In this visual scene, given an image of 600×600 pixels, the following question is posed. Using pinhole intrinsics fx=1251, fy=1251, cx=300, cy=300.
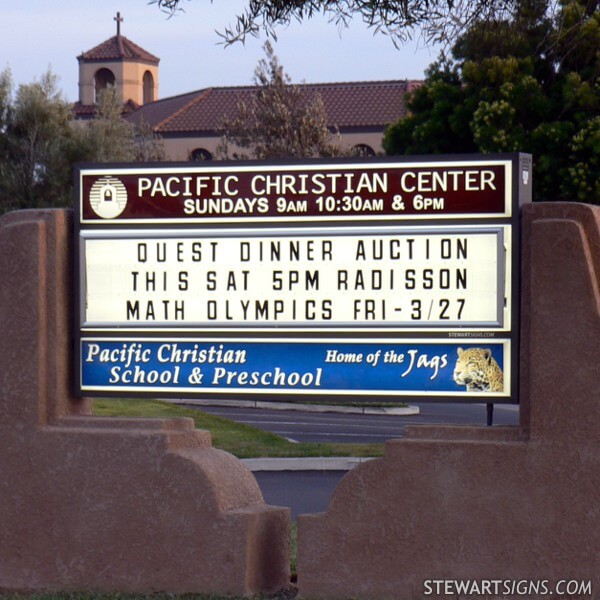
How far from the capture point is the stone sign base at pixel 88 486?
8.00 meters

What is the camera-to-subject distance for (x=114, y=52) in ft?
320

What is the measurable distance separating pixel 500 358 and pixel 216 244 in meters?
2.00

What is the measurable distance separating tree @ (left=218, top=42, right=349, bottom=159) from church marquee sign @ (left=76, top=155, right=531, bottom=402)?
115 ft

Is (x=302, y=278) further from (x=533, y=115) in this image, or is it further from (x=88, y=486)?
(x=533, y=115)

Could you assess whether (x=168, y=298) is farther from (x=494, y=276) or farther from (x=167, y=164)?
A: (x=494, y=276)

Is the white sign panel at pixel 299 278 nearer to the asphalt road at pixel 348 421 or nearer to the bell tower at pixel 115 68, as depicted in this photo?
the asphalt road at pixel 348 421

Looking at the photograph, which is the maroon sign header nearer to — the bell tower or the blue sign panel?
the blue sign panel

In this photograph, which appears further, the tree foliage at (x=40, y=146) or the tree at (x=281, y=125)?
the tree at (x=281, y=125)

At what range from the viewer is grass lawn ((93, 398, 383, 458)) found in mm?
17938

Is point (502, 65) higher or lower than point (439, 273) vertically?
higher

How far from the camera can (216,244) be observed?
27.1 feet

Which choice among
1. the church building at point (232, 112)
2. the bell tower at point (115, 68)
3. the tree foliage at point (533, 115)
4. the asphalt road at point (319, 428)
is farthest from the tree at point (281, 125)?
the bell tower at point (115, 68)

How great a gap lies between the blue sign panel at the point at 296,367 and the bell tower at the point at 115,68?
3520 inches

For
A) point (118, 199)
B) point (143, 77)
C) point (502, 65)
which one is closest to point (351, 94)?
point (143, 77)
